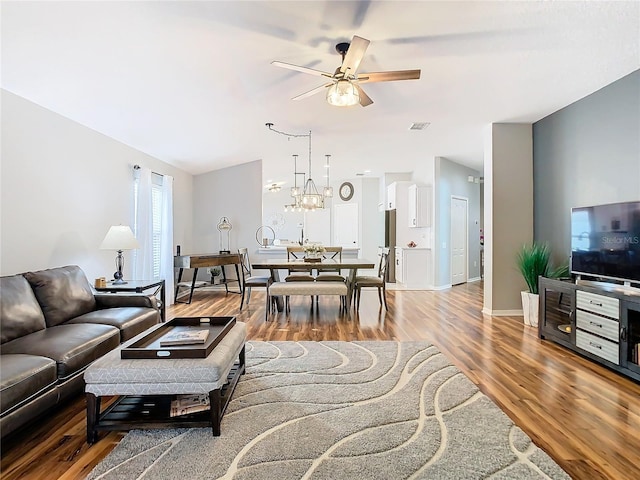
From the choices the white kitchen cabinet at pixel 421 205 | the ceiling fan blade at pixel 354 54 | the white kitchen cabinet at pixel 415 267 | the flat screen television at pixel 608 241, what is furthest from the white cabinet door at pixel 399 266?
the ceiling fan blade at pixel 354 54

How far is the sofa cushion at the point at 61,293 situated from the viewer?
2908 millimetres

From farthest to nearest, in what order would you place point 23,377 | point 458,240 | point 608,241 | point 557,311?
point 458,240
point 557,311
point 608,241
point 23,377

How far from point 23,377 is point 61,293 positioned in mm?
1309

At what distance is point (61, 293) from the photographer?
3061 mm

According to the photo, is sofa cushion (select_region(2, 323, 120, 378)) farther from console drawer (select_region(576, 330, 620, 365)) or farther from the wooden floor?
console drawer (select_region(576, 330, 620, 365))

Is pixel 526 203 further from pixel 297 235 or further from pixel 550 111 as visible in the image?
pixel 297 235

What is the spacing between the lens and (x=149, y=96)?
3607 mm

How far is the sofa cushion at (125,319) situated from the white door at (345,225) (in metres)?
7.81

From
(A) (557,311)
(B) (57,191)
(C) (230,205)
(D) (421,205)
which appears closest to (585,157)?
(A) (557,311)

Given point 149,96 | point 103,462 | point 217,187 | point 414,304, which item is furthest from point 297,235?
point 103,462

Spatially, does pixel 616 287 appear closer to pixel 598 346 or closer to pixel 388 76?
pixel 598 346

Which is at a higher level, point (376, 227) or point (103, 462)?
point (376, 227)

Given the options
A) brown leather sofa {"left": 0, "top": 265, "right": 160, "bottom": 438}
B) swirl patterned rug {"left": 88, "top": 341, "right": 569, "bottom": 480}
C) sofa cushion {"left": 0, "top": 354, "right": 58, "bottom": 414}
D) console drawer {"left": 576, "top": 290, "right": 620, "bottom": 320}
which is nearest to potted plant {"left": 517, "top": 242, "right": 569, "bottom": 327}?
console drawer {"left": 576, "top": 290, "right": 620, "bottom": 320}

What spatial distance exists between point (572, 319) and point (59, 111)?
A: 5.53 meters
